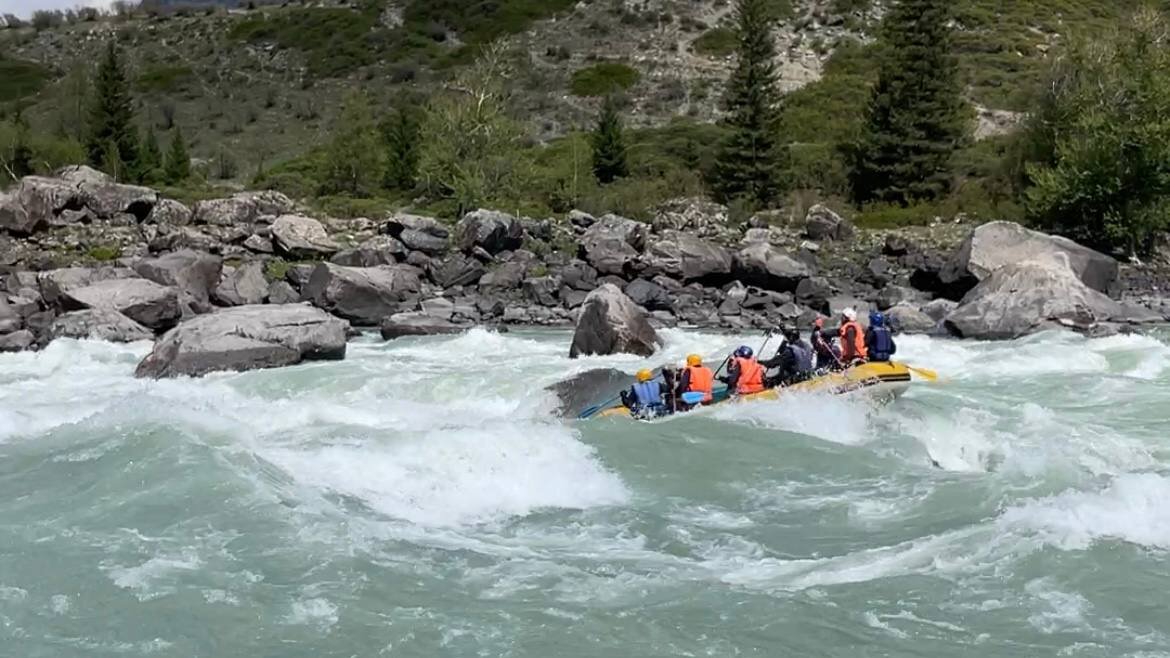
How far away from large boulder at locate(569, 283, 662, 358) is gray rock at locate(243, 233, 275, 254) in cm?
1328

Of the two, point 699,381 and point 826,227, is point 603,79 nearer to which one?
point 826,227

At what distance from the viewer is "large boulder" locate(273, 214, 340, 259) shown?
99.1 feet

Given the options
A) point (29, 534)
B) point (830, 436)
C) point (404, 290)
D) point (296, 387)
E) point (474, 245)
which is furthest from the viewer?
point (474, 245)

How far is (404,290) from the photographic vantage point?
26906 mm

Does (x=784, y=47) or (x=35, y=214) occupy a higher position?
(x=784, y=47)

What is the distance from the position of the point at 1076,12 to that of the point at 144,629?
241 feet

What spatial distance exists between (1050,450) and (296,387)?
10763 mm

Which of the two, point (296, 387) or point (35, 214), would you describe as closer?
point (296, 387)

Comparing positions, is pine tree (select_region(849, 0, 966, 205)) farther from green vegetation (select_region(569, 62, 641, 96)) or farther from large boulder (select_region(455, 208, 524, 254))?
green vegetation (select_region(569, 62, 641, 96))

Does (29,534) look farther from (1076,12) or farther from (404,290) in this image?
(1076,12)

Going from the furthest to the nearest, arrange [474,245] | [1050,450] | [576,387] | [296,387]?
[474,245]
[296,387]
[576,387]
[1050,450]

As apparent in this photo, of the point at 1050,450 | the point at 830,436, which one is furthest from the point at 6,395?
the point at 1050,450

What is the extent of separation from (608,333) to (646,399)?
6.00 m

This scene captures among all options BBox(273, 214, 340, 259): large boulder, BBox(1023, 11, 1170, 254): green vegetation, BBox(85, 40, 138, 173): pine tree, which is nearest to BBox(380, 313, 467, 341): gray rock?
BBox(273, 214, 340, 259): large boulder
